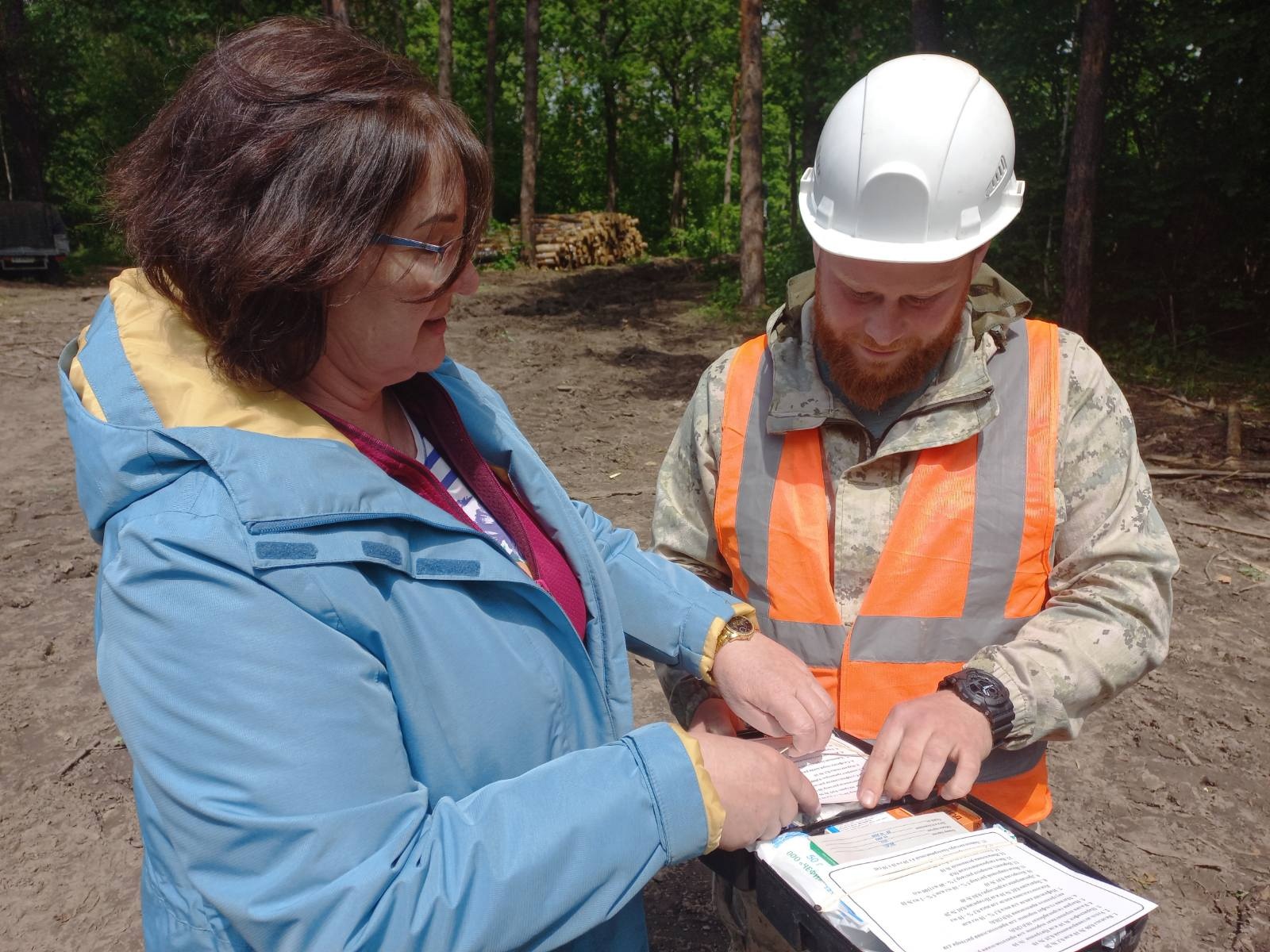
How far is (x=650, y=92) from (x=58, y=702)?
106 feet

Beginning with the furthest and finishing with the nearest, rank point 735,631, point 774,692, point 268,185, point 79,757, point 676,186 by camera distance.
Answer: point 676,186
point 79,757
point 735,631
point 774,692
point 268,185

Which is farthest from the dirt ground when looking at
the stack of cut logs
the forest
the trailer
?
the stack of cut logs

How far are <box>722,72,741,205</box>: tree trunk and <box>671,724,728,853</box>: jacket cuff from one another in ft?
111

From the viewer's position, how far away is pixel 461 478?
5.61 feet

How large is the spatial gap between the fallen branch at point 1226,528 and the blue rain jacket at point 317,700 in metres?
6.15

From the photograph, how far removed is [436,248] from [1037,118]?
12092 millimetres

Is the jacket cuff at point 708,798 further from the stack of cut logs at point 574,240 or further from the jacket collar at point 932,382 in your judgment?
the stack of cut logs at point 574,240

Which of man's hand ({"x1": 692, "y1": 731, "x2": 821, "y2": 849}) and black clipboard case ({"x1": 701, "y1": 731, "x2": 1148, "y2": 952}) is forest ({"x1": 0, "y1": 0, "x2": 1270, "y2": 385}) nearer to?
man's hand ({"x1": 692, "y1": 731, "x2": 821, "y2": 849})

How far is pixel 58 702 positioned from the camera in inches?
173

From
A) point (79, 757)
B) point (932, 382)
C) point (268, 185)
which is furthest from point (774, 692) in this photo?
point (79, 757)

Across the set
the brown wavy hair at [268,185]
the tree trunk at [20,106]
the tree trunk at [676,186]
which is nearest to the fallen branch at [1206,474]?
the brown wavy hair at [268,185]

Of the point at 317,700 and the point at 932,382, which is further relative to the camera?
the point at 932,382

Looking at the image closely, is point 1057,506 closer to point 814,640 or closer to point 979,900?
point 814,640

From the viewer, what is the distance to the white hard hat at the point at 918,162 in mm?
1839
